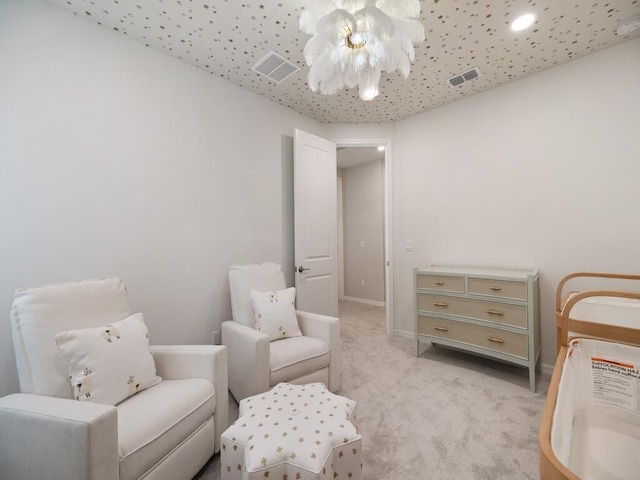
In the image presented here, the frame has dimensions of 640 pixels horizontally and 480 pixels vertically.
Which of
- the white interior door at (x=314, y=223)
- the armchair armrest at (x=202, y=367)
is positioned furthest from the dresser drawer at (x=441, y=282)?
the armchair armrest at (x=202, y=367)

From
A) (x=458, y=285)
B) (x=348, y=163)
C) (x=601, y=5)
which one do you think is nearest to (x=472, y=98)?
(x=601, y=5)

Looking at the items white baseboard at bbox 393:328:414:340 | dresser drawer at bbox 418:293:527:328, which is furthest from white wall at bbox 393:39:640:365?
dresser drawer at bbox 418:293:527:328

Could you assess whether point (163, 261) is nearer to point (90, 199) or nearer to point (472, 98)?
point (90, 199)

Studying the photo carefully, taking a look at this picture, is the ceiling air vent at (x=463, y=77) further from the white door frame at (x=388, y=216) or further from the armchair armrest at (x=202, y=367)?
the armchair armrest at (x=202, y=367)

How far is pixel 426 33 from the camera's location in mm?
1840

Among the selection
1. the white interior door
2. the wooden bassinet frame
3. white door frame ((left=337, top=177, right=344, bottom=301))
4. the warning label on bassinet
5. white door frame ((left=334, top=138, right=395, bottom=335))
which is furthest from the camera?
white door frame ((left=337, top=177, right=344, bottom=301))

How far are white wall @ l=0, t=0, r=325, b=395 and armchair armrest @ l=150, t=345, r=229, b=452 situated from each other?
58 cm

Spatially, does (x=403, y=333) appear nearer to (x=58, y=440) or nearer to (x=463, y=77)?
(x=463, y=77)

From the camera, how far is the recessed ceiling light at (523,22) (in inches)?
66.6

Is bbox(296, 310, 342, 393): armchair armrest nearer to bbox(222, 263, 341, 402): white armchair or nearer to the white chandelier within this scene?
bbox(222, 263, 341, 402): white armchair

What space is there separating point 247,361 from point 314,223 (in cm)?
161

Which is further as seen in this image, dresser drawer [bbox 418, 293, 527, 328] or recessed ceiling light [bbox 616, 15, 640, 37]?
dresser drawer [bbox 418, 293, 527, 328]

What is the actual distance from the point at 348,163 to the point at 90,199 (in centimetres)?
393

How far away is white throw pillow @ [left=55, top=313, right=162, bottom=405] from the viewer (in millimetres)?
1165
